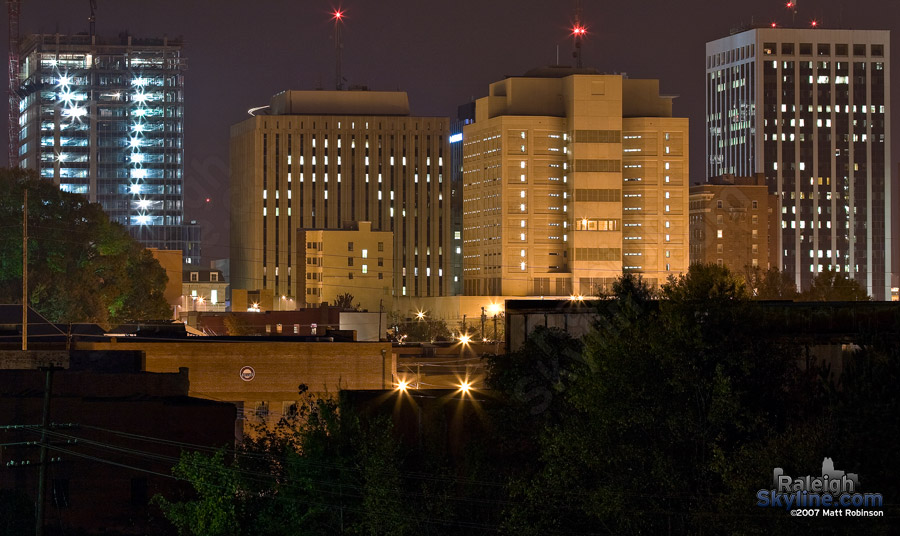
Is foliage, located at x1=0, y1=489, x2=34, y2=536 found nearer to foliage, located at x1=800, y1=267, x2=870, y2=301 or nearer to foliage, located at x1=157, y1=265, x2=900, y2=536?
foliage, located at x1=157, y1=265, x2=900, y2=536

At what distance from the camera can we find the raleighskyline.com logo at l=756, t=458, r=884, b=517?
3172 cm

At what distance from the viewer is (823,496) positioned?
3189 cm

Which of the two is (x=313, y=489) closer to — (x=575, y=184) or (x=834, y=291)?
(x=834, y=291)

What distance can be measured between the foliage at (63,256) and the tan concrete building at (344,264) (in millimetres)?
67525

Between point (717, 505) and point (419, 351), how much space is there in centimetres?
6435

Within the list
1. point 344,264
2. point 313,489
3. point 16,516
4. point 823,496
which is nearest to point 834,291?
point 344,264

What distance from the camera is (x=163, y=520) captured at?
50406mm

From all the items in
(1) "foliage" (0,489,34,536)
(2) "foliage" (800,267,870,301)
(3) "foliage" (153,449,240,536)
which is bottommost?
(1) "foliage" (0,489,34,536)

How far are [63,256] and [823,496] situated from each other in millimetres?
86647

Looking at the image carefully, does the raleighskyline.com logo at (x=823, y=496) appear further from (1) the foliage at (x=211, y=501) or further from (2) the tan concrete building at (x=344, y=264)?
(2) the tan concrete building at (x=344, y=264)

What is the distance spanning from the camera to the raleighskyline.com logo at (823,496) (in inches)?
1249

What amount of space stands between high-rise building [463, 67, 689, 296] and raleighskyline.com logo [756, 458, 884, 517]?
157 m

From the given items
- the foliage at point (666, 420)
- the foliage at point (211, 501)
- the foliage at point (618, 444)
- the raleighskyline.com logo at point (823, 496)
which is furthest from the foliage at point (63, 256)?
the raleighskyline.com logo at point (823, 496)

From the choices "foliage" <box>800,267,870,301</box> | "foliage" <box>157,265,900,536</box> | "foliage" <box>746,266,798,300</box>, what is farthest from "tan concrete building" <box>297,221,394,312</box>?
"foliage" <box>157,265,900,536</box>
